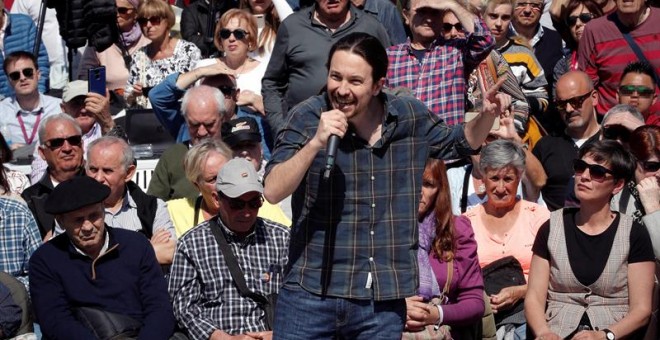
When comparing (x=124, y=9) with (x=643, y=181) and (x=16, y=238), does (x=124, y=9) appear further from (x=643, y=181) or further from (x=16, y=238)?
(x=643, y=181)

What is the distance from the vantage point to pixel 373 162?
223 inches

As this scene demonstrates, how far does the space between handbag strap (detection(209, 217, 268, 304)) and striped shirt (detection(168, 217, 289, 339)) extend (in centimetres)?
2

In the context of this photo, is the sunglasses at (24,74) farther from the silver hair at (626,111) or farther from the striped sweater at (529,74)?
the silver hair at (626,111)

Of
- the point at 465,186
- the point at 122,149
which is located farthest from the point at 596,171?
the point at 122,149

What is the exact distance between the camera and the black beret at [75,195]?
7203 millimetres

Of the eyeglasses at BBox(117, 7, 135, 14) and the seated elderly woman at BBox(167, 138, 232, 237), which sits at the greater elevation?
the eyeglasses at BBox(117, 7, 135, 14)

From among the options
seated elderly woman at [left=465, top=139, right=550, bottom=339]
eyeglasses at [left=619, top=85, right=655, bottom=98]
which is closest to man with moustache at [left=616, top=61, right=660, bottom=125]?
eyeglasses at [left=619, top=85, right=655, bottom=98]

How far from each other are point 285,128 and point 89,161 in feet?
10.2

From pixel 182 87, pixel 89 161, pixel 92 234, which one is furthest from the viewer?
pixel 182 87

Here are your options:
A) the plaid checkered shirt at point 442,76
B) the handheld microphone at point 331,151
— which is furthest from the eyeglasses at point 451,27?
the handheld microphone at point 331,151

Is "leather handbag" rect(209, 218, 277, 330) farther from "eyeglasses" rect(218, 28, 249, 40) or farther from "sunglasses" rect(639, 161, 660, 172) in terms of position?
"eyeglasses" rect(218, 28, 249, 40)

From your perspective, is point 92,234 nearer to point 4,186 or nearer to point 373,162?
point 4,186

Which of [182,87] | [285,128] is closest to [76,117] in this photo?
[182,87]

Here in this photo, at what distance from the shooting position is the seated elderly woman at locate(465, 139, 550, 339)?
27.1 feet
